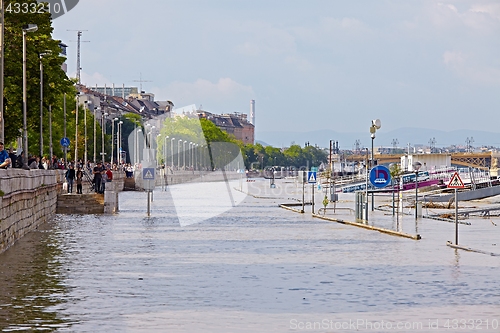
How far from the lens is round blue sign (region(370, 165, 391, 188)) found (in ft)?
130

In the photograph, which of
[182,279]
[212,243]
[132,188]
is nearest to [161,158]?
[132,188]

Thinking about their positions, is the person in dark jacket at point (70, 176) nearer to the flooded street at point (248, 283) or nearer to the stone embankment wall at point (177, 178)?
the flooded street at point (248, 283)

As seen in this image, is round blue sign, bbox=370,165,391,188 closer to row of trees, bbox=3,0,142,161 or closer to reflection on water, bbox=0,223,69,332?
reflection on water, bbox=0,223,69,332

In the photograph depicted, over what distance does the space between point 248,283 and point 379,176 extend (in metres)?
18.8

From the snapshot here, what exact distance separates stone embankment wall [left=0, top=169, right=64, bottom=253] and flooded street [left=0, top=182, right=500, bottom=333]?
2.15ft

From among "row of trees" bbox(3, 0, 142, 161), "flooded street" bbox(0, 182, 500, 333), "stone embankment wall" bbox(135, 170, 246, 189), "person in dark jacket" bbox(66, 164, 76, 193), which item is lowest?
"flooded street" bbox(0, 182, 500, 333)

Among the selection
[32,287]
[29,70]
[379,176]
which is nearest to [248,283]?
[32,287]

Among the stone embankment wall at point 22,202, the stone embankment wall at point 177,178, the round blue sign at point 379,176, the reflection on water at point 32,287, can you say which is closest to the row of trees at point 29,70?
the stone embankment wall at point 22,202

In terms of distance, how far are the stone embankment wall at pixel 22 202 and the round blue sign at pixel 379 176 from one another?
12.3m

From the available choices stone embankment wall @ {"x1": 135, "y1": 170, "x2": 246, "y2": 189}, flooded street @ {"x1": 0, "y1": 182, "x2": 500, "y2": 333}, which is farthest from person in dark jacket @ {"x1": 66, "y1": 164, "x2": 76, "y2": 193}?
stone embankment wall @ {"x1": 135, "y1": 170, "x2": 246, "y2": 189}

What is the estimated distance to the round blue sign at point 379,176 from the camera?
39.6 metres

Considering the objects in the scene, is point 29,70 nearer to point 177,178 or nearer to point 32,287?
point 32,287

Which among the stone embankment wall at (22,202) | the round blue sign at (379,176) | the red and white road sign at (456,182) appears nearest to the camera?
the stone embankment wall at (22,202)

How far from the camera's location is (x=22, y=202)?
35.6 meters
